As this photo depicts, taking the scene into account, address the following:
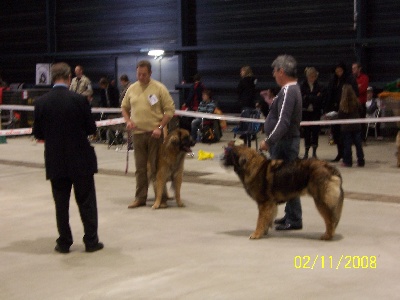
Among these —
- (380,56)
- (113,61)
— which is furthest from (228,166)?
(113,61)

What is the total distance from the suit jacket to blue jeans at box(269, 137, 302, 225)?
1784mm

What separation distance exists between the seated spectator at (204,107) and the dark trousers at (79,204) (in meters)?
9.03

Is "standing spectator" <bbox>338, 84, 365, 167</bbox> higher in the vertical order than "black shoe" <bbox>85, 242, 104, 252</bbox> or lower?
higher

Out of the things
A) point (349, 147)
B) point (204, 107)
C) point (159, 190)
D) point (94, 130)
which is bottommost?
point (159, 190)

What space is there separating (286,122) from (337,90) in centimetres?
539

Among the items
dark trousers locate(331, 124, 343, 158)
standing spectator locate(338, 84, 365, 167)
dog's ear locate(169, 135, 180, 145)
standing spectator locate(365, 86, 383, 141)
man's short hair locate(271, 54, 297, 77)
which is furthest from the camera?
standing spectator locate(365, 86, 383, 141)

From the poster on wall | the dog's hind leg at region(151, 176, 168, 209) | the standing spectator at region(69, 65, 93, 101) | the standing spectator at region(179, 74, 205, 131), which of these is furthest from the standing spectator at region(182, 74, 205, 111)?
the dog's hind leg at region(151, 176, 168, 209)

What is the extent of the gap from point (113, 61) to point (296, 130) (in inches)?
595

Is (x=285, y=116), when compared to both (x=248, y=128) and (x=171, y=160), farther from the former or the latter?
(x=248, y=128)

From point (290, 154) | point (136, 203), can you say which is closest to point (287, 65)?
point (290, 154)

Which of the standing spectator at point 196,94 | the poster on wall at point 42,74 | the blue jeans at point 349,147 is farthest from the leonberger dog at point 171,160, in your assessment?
the poster on wall at point 42,74

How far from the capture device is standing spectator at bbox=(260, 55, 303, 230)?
6004mm

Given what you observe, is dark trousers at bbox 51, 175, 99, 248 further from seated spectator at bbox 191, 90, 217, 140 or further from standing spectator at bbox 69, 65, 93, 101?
standing spectator at bbox 69, 65, 93, 101

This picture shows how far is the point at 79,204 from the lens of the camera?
5691mm
